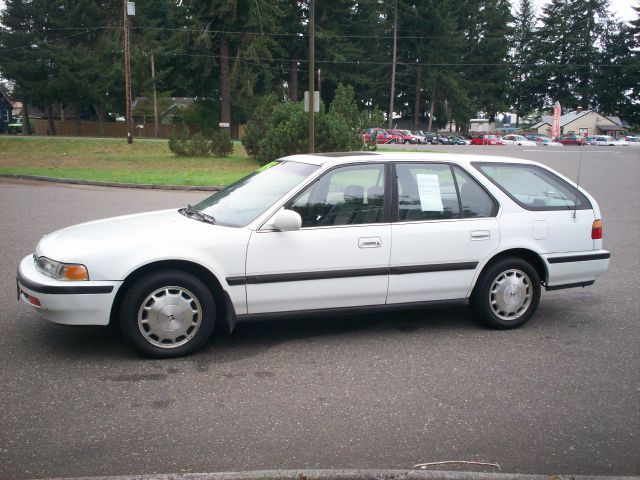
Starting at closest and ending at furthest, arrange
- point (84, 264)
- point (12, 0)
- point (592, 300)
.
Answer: point (84, 264), point (592, 300), point (12, 0)

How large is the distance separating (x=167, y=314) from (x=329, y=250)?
1314mm

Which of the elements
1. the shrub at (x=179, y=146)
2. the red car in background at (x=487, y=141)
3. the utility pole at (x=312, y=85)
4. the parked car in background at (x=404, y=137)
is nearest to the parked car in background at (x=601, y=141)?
the red car in background at (x=487, y=141)

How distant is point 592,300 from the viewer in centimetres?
697

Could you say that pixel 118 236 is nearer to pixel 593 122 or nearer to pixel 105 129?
pixel 105 129

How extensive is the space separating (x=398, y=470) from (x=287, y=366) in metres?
1.74

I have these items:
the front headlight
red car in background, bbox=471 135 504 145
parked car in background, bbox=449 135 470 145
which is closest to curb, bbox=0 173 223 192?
the front headlight

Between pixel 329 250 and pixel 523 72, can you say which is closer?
pixel 329 250

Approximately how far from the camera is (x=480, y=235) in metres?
5.60

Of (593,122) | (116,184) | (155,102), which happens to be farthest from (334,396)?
(593,122)

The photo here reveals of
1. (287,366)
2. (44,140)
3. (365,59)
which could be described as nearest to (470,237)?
(287,366)

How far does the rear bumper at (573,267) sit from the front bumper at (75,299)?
3668mm

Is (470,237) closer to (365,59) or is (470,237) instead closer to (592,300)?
(592,300)

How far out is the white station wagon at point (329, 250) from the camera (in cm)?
481

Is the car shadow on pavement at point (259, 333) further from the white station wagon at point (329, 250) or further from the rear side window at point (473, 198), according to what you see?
the rear side window at point (473, 198)
